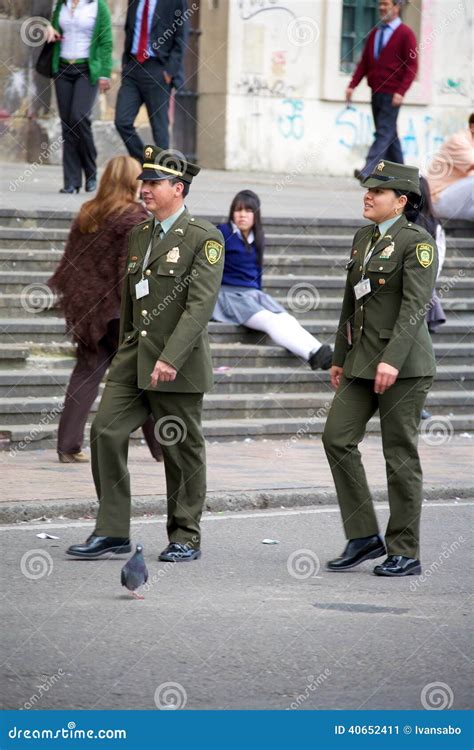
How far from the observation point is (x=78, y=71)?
49.2ft

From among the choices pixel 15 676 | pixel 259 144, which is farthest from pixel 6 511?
pixel 259 144

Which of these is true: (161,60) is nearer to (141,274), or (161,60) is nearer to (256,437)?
(256,437)

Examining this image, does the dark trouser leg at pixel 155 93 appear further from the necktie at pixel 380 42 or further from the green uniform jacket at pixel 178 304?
the green uniform jacket at pixel 178 304

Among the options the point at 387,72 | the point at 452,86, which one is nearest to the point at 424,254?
the point at 387,72

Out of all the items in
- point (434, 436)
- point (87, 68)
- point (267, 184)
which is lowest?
point (434, 436)

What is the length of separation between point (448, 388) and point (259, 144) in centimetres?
802

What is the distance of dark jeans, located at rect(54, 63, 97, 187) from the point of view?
14.8 meters

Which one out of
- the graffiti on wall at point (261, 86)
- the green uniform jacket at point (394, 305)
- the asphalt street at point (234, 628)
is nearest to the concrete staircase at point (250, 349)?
the asphalt street at point (234, 628)

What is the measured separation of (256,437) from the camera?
1164cm

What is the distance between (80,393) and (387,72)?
7148mm

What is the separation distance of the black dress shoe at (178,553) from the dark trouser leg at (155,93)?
24.8 feet

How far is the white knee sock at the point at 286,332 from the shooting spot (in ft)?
40.8

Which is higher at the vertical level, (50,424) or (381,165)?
(381,165)

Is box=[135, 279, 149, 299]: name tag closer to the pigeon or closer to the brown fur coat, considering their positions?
the pigeon
